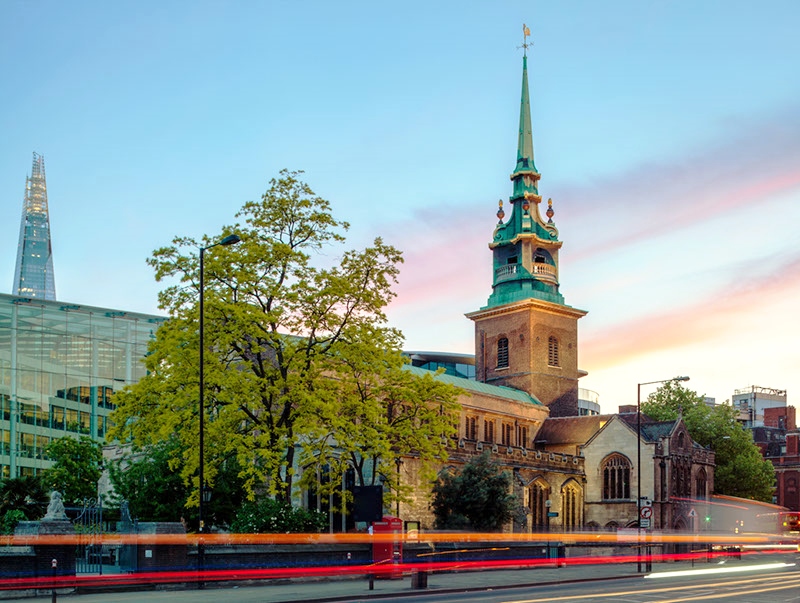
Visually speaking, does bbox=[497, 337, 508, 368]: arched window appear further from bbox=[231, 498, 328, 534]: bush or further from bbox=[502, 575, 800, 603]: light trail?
bbox=[231, 498, 328, 534]: bush

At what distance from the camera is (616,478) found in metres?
77.3

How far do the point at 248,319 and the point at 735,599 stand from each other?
1995 centimetres

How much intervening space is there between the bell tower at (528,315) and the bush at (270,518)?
51221 mm

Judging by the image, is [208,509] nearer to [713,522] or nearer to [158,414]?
[158,414]

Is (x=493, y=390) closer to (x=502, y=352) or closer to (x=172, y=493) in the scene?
(x=502, y=352)

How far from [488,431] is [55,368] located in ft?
123

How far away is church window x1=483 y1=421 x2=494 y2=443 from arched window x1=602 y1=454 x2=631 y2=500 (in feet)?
30.9

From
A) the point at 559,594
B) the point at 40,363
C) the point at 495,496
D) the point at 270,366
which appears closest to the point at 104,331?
the point at 40,363

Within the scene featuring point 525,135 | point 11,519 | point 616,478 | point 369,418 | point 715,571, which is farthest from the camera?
point 525,135

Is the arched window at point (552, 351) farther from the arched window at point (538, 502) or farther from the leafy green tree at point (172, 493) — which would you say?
the leafy green tree at point (172, 493)

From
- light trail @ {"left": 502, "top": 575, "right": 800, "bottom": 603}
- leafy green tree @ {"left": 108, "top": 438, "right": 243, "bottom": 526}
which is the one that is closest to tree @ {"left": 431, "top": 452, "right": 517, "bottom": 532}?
leafy green tree @ {"left": 108, "top": 438, "right": 243, "bottom": 526}

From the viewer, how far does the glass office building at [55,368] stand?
8044 cm

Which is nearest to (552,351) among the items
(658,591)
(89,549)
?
(89,549)

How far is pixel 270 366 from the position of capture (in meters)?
39.0
